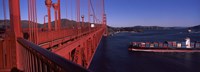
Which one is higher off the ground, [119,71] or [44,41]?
[44,41]

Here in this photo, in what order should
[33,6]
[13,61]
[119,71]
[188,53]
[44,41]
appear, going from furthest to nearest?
[188,53]
[119,71]
[44,41]
[33,6]
[13,61]

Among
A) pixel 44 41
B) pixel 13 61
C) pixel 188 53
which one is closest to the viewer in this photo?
pixel 13 61

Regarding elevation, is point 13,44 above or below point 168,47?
above

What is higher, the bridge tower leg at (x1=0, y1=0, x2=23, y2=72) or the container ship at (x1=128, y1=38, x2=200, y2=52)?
the bridge tower leg at (x1=0, y1=0, x2=23, y2=72)

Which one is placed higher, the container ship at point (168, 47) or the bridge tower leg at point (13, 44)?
the bridge tower leg at point (13, 44)

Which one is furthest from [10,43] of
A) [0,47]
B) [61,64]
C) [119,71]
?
[119,71]

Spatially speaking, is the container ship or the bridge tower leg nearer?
the bridge tower leg

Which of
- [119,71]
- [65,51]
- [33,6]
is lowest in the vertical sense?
[119,71]

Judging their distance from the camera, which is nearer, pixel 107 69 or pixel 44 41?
pixel 44 41

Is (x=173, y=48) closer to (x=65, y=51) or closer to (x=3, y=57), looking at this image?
(x=65, y=51)

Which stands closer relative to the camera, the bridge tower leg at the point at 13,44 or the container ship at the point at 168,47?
the bridge tower leg at the point at 13,44

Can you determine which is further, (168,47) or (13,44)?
(168,47)
